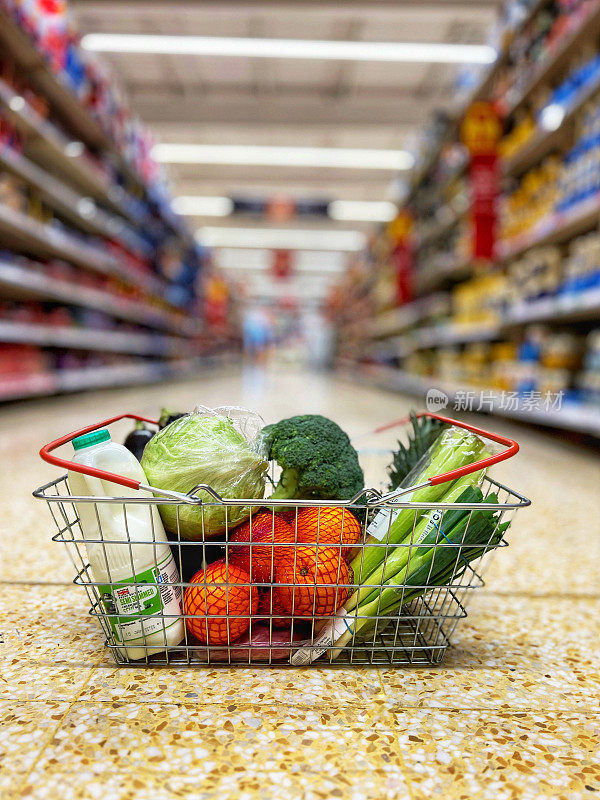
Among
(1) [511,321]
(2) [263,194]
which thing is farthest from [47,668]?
(2) [263,194]

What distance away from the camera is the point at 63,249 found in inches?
208

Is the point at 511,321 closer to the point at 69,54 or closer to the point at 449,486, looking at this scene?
the point at 449,486

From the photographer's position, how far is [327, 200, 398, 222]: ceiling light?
12.6 meters

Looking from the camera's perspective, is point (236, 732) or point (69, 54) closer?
point (236, 732)

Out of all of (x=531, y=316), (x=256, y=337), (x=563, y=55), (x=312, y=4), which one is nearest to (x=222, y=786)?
A: (x=531, y=316)

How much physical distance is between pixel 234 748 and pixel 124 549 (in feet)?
1.00

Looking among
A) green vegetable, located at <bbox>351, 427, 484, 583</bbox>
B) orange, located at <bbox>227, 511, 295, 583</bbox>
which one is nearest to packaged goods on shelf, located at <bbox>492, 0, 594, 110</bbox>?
green vegetable, located at <bbox>351, 427, 484, 583</bbox>

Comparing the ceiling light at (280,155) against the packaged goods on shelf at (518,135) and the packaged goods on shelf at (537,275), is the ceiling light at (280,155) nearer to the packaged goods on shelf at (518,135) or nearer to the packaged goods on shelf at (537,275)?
the packaged goods on shelf at (518,135)

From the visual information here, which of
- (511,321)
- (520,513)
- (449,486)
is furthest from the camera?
(511,321)

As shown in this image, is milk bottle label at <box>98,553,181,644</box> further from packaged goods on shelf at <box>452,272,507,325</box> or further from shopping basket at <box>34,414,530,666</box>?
packaged goods on shelf at <box>452,272,507,325</box>

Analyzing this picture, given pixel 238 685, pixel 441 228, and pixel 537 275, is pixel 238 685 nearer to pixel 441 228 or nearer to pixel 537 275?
pixel 537 275

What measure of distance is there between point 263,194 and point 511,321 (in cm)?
1010

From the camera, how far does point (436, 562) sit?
3.08 ft

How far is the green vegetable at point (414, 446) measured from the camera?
1.16 metres
